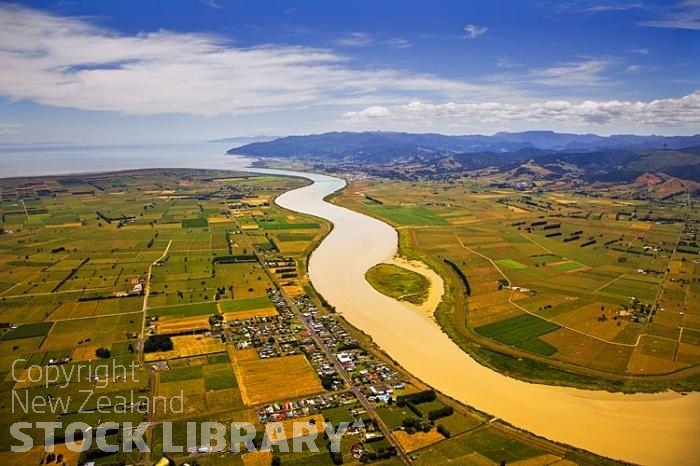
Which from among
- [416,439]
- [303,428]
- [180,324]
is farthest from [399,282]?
[303,428]

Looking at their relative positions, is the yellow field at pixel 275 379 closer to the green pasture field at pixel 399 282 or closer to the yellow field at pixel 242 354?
the yellow field at pixel 242 354

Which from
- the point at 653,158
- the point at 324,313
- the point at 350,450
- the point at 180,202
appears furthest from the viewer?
the point at 653,158

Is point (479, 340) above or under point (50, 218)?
under

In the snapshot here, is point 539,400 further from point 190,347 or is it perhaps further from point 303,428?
point 190,347

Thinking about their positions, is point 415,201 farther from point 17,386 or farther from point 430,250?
point 17,386

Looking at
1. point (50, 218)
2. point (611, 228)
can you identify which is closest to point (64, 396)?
point (50, 218)

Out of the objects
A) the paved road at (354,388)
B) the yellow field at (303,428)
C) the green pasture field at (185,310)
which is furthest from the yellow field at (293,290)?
the yellow field at (303,428)

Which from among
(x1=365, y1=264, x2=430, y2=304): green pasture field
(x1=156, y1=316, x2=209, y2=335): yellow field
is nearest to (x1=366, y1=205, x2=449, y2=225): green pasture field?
(x1=365, y1=264, x2=430, y2=304): green pasture field
